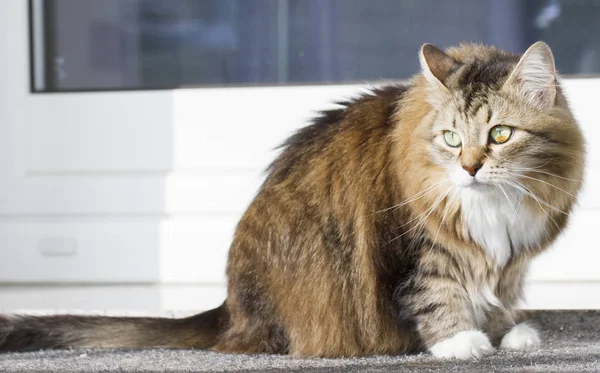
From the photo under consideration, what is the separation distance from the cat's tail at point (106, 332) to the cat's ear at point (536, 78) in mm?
837

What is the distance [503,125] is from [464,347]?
0.47 m

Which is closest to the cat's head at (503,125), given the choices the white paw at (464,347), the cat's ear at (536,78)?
the cat's ear at (536,78)

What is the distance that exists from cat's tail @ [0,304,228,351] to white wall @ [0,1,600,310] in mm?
519

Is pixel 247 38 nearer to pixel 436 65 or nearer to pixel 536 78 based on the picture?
pixel 436 65

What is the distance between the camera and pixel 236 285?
190 centimetres

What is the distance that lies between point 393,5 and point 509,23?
346 mm

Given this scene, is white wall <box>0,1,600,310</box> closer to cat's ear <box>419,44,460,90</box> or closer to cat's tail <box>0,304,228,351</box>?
cat's tail <box>0,304,228,351</box>

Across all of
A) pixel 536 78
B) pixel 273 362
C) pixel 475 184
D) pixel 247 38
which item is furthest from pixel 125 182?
pixel 536 78

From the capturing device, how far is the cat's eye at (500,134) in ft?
5.67

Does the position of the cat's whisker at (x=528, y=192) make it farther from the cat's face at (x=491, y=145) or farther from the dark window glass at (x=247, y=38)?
the dark window glass at (x=247, y=38)

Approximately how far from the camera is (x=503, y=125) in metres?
1.74

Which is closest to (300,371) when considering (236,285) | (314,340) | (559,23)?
(314,340)

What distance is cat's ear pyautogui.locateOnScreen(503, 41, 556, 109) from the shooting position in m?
→ 1.71

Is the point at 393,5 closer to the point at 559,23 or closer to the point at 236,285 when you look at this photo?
the point at 559,23
